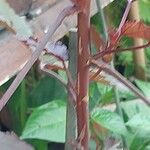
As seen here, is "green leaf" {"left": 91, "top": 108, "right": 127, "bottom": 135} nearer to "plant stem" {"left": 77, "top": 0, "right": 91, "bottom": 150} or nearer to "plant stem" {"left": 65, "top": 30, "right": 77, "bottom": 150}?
"plant stem" {"left": 65, "top": 30, "right": 77, "bottom": 150}

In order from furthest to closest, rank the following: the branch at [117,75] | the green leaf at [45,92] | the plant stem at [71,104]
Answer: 1. the green leaf at [45,92]
2. the plant stem at [71,104]
3. the branch at [117,75]

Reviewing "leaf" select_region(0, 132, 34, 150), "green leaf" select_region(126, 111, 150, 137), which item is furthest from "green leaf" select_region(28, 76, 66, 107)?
"leaf" select_region(0, 132, 34, 150)

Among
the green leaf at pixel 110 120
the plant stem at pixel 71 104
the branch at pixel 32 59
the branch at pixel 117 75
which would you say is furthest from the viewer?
the green leaf at pixel 110 120

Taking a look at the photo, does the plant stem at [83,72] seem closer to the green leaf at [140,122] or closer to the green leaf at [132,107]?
the green leaf at [140,122]

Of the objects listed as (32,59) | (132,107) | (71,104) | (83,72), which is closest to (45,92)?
(132,107)

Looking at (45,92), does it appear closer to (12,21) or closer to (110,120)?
(110,120)

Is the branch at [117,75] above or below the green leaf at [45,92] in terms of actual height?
above

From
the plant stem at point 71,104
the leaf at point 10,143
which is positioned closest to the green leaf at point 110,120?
the plant stem at point 71,104

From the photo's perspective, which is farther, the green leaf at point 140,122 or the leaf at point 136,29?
the green leaf at point 140,122
